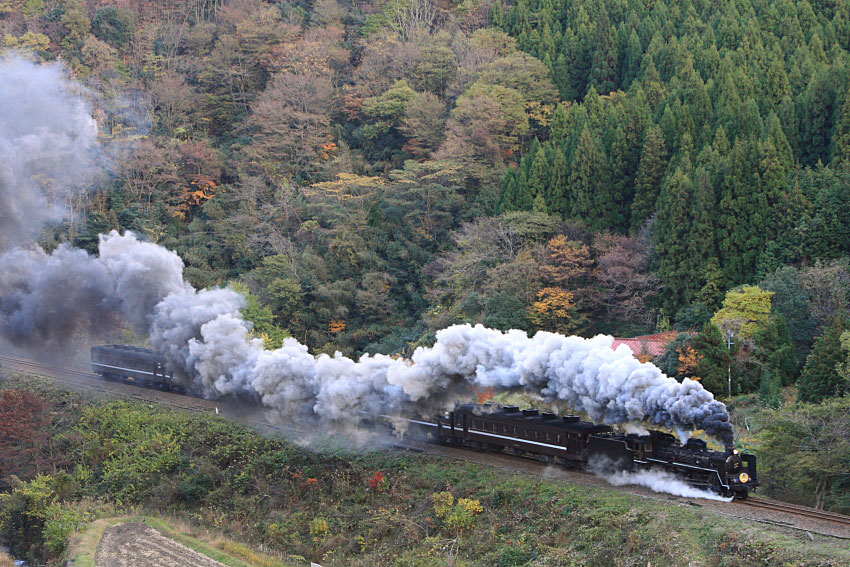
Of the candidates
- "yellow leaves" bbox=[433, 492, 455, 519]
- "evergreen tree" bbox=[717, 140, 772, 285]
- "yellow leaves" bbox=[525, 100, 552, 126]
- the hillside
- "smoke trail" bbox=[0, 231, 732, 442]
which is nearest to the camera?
"smoke trail" bbox=[0, 231, 732, 442]

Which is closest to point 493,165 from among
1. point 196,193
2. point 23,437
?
point 196,193

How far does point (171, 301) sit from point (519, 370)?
1529 cm

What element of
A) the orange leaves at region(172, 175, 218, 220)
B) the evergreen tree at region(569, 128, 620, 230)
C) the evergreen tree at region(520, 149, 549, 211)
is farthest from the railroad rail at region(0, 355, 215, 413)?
the evergreen tree at region(569, 128, 620, 230)

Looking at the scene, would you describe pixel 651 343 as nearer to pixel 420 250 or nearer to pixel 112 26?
pixel 420 250

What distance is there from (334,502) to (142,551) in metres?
5.80

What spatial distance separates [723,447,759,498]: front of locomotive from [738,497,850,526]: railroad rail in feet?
1.17

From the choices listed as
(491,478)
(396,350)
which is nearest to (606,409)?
(491,478)

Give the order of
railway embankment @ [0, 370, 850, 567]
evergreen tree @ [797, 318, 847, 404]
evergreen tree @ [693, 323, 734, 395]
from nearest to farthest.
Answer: railway embankment @ [0, 370, 850, 567], evergreen tree @ [797, 318, 847, 404], evergreen tree @ [693, 323, 734, 395]

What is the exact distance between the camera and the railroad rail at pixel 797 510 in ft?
75.4

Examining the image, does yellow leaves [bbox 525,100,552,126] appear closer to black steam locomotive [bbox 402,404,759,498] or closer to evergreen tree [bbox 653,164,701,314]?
evergreen tree [bbox 653,164,701,314]

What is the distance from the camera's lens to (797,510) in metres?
23.7

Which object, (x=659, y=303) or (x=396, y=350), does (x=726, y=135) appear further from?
(x=396, y=350)

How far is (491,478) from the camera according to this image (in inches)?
1085

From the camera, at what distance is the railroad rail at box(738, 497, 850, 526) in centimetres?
2297
